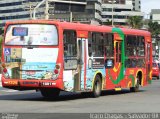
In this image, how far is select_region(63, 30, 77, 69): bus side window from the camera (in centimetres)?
2109

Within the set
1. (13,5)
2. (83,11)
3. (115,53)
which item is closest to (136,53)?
(115,53)

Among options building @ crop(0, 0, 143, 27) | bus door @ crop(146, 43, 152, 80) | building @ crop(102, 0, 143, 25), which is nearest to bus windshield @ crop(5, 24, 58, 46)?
bus door @ crop(146, 43, 152, 80)

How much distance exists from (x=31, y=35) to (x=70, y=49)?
1615 mm

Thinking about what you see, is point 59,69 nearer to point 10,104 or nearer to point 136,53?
point 10,104

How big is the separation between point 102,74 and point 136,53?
4.19m

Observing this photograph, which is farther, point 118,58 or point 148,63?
point 148,63

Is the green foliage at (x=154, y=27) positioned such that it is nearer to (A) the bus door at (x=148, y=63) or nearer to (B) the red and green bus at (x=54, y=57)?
(A) the bus door at (x=148, y=63)

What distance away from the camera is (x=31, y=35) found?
21281 mm

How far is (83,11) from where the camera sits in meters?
154

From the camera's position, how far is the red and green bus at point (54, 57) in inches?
818

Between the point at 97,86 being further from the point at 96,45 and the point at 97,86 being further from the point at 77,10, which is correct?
the point at 77,10

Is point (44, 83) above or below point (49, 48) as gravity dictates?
below

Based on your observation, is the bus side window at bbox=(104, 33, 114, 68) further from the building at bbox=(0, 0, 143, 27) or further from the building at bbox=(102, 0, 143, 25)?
the building at bbox=(102, 0, 143, 25)

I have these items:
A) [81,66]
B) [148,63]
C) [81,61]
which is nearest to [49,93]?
[81,66]
